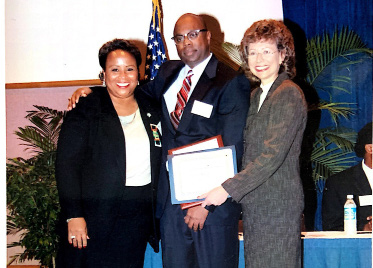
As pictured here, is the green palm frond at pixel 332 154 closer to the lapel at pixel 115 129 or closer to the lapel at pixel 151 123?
the lapel at pixel 151 123

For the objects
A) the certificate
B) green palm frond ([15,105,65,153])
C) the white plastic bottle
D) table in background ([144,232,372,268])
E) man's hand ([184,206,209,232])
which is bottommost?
table in background ([144,232,372,268])

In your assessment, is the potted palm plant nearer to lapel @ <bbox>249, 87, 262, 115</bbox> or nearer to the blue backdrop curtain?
lapel @ <bbox>249, 87, 262, 115</bbox>

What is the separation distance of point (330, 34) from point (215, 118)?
8.59ft

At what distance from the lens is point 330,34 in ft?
14.3

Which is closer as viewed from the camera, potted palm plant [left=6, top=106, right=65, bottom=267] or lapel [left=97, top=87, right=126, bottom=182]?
lapel [left=97, top=87, right=126, bottom=182]

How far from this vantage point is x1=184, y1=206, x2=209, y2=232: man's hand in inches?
88.0

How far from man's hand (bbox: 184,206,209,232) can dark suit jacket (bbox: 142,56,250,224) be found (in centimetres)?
4

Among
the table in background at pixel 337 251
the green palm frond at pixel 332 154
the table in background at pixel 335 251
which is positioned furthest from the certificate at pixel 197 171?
the green palm frond at pixel 332 154

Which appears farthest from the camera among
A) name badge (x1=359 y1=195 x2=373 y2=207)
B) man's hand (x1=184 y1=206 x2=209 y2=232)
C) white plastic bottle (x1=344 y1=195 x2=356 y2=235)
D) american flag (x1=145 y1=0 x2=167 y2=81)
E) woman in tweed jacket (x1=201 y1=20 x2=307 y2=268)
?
american flag (x1=145 y1=0 x2=167 y2=81)

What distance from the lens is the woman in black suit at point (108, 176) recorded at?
91.7 inches

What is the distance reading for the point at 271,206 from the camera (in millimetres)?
2061

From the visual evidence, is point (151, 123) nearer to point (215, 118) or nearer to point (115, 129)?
point (115, 129)

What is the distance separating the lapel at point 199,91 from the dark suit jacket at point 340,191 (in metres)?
1.81

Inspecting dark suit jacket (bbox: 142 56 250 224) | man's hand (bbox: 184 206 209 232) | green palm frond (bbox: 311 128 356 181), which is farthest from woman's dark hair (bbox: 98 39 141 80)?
green palm frond (bbox: 311 128 356 181)
